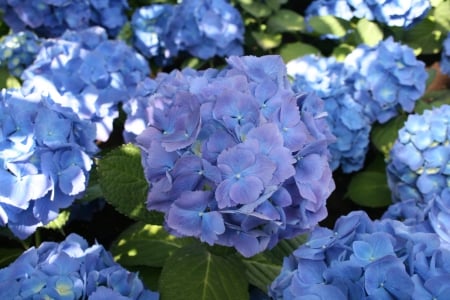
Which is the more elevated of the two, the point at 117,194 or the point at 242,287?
the point at 117,194

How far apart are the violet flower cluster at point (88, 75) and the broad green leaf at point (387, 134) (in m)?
0.79

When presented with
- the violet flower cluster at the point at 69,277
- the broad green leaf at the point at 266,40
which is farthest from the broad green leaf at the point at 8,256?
the broad green leaf at the point at 266,40

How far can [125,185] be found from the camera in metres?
1.57

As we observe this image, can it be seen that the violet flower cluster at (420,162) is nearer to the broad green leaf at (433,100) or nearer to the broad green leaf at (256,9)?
the broad green leaf at (433,100)

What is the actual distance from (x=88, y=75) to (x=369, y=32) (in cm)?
99

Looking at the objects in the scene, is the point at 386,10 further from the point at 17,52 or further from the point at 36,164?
the point at 36,164

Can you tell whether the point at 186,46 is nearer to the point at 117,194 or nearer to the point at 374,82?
the point at 374,82

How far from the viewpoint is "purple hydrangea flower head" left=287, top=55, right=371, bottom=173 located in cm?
217

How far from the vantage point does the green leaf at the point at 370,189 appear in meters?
2.23

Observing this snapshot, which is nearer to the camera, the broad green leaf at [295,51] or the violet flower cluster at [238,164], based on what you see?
the violet flower cluster at [238,164]

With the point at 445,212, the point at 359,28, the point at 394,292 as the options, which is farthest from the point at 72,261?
the point at 359,28

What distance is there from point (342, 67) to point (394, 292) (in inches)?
44.6

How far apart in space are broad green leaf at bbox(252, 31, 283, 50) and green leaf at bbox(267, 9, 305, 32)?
29mm

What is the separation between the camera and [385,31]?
2527 millimetres
